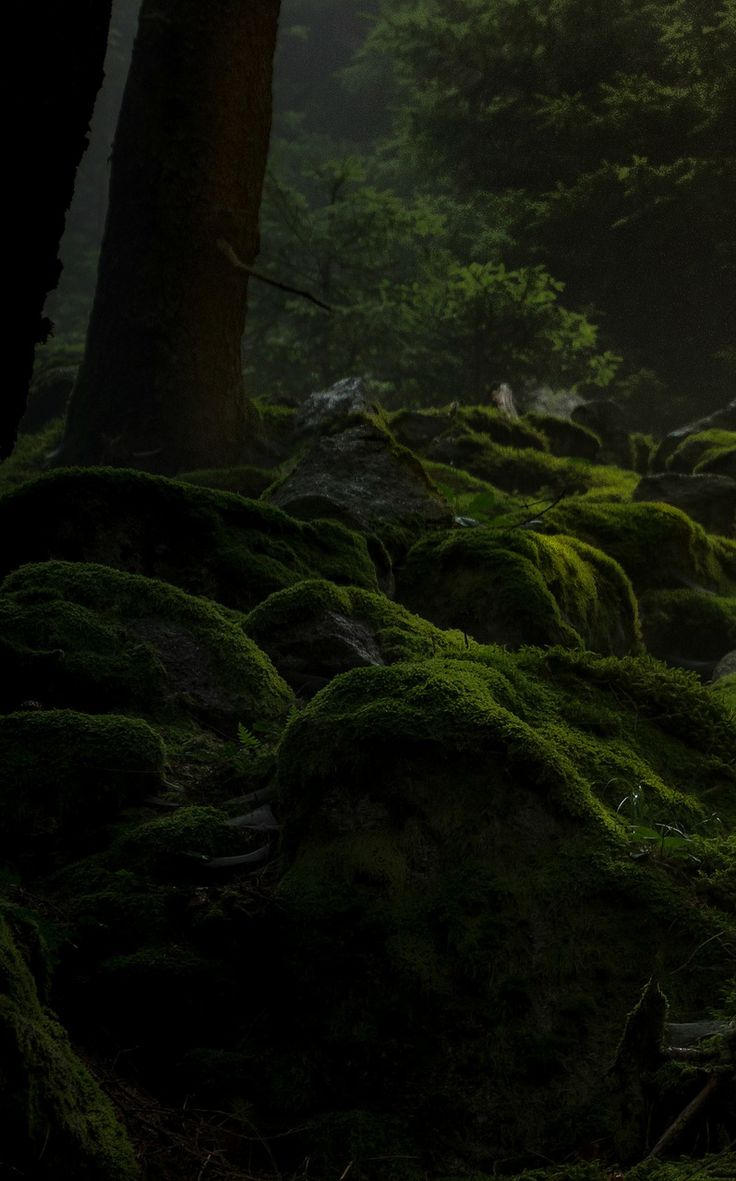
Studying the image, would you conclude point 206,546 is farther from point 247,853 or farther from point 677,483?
point 677,483

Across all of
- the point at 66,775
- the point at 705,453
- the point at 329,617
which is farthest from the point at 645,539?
the point at 66,775

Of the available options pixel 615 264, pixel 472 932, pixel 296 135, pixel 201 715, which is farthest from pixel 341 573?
pixel 296 135

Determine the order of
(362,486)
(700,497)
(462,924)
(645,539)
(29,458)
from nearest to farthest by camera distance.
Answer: (462,924) < (362,486) < (645,539) < (700,497) < (29,458)

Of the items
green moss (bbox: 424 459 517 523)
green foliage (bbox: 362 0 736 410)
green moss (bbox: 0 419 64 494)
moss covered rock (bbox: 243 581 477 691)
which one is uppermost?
green foliage (bbox: 362 0 736 410)

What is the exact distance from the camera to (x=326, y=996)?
9.06 ft

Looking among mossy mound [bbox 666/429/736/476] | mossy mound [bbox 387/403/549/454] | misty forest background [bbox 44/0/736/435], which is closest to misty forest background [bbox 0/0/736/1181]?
mossy mound [bbox 387/403/549/454]

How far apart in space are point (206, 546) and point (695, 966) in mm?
3509

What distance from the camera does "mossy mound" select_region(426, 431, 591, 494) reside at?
11.9 m

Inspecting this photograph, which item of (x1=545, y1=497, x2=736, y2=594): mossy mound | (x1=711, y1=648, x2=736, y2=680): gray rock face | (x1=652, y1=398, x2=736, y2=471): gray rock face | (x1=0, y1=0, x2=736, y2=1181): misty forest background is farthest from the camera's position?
(x1=652, y1=398, x2=736, y2=471): gray rock face

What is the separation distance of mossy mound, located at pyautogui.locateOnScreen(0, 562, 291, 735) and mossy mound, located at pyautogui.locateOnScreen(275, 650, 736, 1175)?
985mm

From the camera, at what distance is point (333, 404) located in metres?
11.0

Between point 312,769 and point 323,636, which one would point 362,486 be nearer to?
point 323,636

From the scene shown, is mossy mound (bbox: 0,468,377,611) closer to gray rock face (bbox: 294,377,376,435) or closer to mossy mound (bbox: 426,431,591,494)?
gray rock face (bbox: 294,377,376,435)

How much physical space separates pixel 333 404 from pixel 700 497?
4.01 metres
